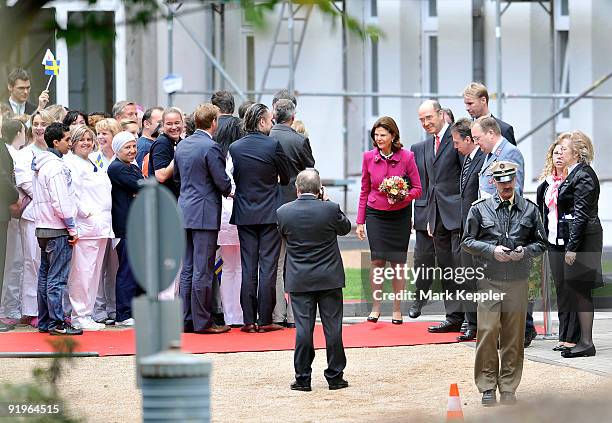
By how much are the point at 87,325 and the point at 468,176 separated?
3.96 meters

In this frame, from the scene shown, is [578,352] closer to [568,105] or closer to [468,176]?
[468,176]

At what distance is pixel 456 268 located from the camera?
43.0 feet

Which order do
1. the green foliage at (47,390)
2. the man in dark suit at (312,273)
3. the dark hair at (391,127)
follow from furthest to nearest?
the dark hair at (391,127), the man in dark suit at (312,273), the green foliage at (47,390)

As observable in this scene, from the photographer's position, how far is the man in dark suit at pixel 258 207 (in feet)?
41.8

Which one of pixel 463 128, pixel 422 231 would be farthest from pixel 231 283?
pixel 463 128

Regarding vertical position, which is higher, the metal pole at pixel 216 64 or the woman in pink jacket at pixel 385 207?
the metal pole at pixel 216 64

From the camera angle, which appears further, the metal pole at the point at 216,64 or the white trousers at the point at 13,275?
the metal pole at the point at 216,64

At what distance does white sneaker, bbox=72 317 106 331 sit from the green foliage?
7.13 m

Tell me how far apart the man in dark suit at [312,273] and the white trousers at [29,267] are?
4.06 meters

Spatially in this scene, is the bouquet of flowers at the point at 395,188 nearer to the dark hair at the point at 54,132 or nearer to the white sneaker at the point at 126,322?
the white sneaker at the point at 126,322

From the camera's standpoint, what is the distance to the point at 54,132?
12.9 meters

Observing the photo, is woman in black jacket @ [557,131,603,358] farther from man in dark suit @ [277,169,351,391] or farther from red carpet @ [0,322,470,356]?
man in dark suit @ [277,169,351,391]

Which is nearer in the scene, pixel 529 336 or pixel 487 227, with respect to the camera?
pixel 487 227

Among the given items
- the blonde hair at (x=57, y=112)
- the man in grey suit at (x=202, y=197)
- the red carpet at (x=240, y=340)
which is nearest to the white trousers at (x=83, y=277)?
the red carpet at (x=240, y=340)
